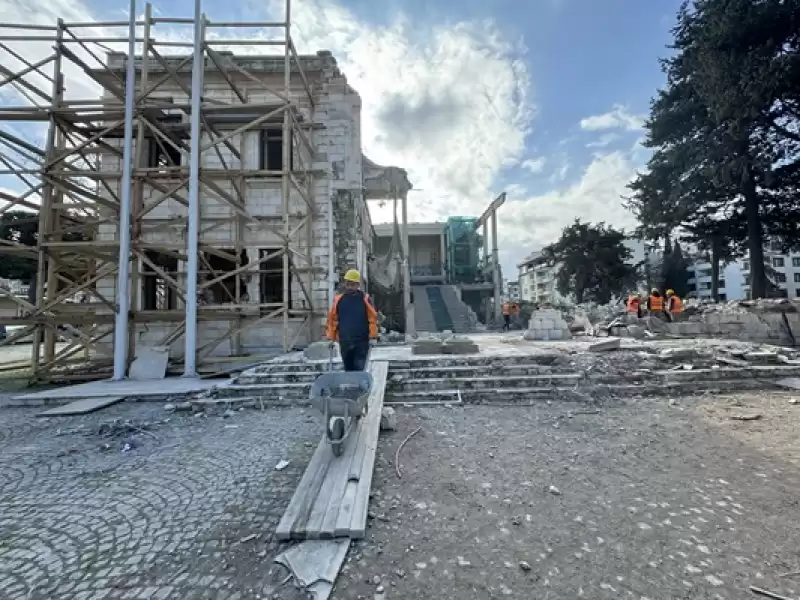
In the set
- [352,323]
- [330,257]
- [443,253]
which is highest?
[443,253]

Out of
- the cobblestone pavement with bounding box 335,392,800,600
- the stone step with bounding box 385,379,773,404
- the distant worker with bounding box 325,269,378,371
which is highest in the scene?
the distant worker with bounding box 325,269,378,371

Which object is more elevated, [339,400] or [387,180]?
[387,180]

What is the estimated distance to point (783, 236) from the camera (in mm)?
19250

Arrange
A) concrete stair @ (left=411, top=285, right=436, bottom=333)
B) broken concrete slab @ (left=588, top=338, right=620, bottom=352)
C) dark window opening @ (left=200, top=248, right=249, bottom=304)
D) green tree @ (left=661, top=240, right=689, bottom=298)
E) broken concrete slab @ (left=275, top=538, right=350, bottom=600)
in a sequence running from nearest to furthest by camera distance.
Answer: broken concrete slab @ (left=275, top=538, right=350, bottom=600), broken concrete slab @ (left=588, top=338, right=620, bottom=352), dark window opening @ (left=200, top=248, right=249, bottom=304), concrete stair @ (left=411, top=285, right=436, bottom=333), green tree @ (left=661, top=240, right=689, bottom=298)

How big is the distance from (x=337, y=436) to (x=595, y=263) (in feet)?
108

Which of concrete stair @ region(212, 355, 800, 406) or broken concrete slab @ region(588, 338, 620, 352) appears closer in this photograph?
concrete stair @ region(212, 355, 800, 406)

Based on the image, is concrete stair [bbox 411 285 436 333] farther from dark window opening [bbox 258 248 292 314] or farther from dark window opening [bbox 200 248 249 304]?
dark window opening [bbox 200 248 249 304]

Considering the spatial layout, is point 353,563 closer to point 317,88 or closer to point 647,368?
point 647,368

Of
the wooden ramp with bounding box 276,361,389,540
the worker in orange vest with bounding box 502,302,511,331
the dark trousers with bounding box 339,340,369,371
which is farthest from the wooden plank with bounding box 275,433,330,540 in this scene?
the worker in orange vest with bounding box 502,302,511,331

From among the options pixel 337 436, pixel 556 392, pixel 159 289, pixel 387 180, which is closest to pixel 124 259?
pixel 159 289

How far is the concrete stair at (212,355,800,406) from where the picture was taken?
593 cm

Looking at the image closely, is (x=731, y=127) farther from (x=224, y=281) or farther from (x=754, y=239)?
(x=224, y=281)

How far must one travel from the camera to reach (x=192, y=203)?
7633 mm

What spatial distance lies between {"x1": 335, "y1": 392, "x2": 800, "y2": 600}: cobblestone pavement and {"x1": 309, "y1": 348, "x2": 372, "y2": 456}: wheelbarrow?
0.50m
